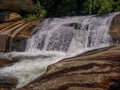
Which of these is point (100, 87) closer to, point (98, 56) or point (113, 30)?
point (98, 56)

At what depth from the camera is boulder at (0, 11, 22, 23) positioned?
2475 cm

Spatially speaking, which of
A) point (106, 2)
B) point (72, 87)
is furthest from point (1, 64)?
point (106, 2)

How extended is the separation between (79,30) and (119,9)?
7668 millimetres

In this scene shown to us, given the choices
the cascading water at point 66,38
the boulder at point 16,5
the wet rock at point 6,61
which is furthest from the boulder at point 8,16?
the wet rock at point 6,61

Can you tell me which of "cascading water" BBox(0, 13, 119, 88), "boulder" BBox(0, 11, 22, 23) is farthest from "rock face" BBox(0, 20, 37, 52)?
"boulder" BBox(0, 11, 22, 23)

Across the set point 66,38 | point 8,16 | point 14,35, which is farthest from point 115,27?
point 8,16

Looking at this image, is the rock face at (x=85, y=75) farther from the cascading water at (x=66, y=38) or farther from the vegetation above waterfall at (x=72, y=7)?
the vegetation above waterfall at (x=72, y=7)

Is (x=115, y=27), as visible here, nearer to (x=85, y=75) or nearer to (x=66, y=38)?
(x=66, y=38)

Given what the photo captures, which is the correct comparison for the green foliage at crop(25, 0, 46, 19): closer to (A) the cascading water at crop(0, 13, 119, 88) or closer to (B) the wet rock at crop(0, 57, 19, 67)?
(A) the cascading water at crop(0, 13, 119, 88)

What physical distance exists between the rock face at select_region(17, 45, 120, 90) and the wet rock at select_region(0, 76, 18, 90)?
3220mm

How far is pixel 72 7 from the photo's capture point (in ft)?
101

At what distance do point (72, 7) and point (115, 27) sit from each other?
1181cm

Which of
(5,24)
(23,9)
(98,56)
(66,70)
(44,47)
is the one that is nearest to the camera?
(66,70)

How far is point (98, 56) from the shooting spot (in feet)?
30.4
